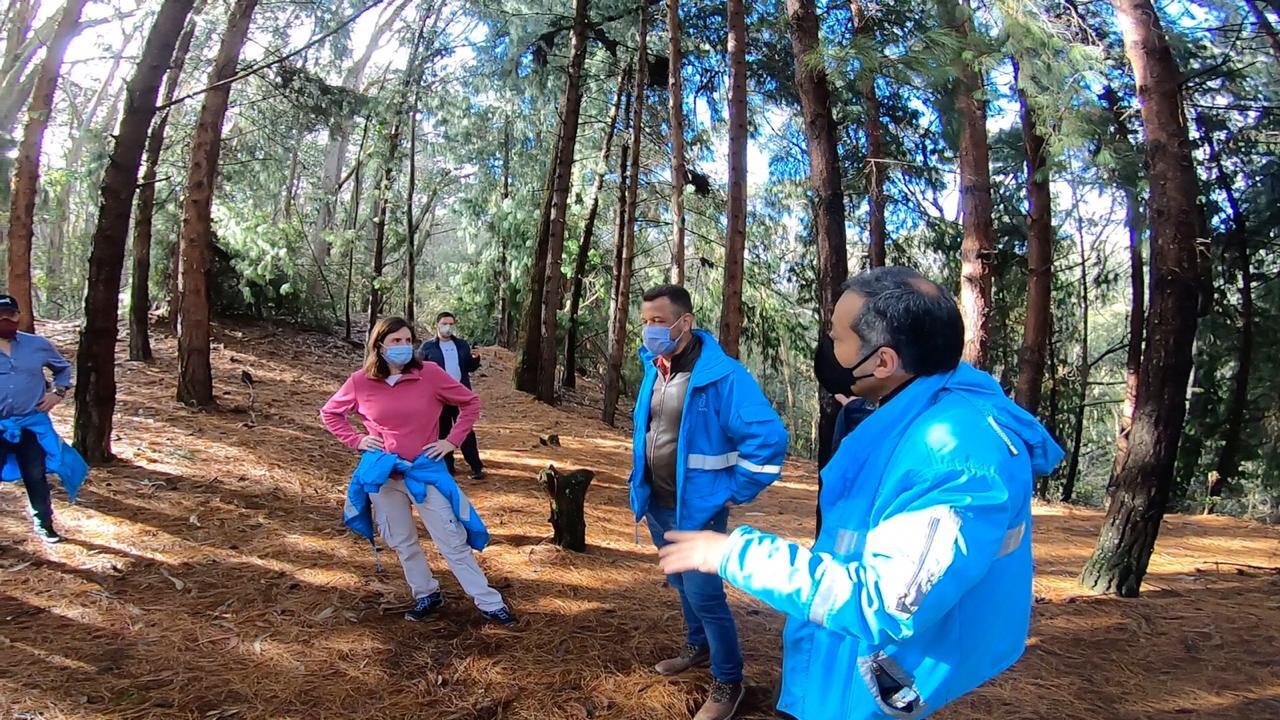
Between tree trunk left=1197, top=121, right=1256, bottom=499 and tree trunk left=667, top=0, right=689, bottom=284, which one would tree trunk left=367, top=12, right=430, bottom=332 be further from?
tree trunk left=1197, top=121, right=1256, bottom=499

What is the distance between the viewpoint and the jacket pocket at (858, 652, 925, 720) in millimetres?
1447

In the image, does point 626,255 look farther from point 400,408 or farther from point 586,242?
point 400,408

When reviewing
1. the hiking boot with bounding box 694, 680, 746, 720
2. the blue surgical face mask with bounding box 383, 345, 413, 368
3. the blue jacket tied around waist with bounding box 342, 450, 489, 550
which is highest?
the blue surgical face mask with bounding box 383, 345, 413, 368

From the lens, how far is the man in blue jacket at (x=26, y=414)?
4.65 meters

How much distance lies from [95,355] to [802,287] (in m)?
11.6

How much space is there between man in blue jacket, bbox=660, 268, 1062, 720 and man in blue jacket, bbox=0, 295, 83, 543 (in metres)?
5.18

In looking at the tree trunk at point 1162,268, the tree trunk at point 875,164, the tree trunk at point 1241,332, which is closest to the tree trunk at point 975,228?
the tree trunk at point 875,164

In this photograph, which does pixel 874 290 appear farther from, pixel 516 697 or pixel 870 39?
pixel 870 39

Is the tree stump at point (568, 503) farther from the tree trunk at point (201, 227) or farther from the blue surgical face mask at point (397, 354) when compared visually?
the tree trunk at point (201, 227)

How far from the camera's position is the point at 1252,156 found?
12.5 meters

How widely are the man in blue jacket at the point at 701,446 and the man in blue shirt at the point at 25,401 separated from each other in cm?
420

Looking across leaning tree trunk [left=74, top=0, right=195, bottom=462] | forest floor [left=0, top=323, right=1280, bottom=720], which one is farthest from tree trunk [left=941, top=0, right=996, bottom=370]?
leaning tree trunk [left=74, top=0, right=195, bottom=462]

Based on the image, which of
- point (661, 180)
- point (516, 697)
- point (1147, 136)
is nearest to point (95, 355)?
point (516, 697)

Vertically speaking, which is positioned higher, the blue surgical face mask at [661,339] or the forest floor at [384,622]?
the blue surgical face mask at [661,339]
